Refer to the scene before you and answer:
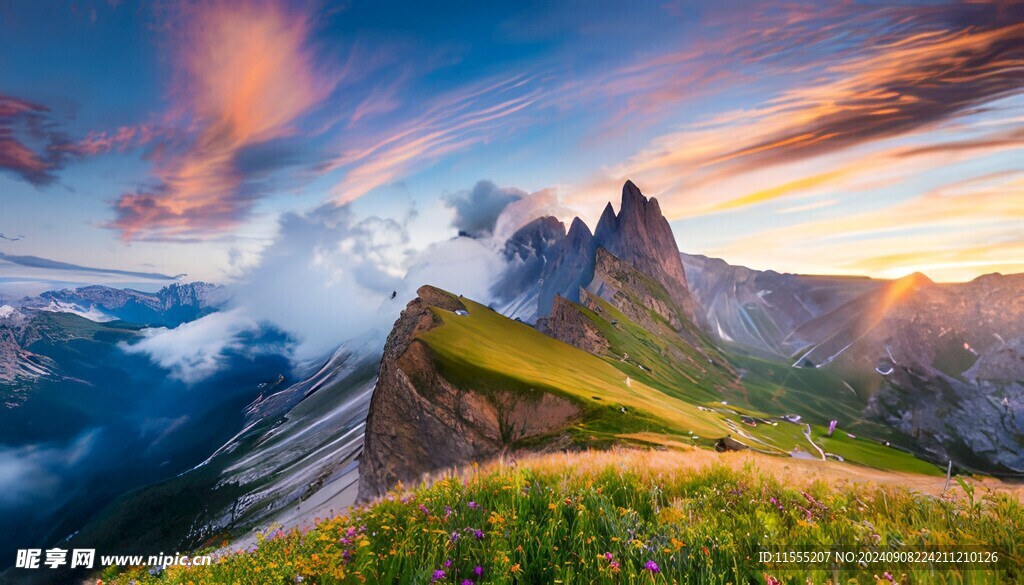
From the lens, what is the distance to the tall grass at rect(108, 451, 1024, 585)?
4113 millimetres

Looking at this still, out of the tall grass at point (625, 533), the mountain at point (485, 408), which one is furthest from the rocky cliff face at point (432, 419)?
the tall grass at point (625, 533)

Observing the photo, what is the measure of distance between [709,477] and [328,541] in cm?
576

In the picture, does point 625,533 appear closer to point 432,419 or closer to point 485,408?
point 485,408

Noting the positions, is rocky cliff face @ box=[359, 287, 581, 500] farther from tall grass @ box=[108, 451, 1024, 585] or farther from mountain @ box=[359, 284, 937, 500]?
tall grass @ box=[108, 451, 1024, 585]

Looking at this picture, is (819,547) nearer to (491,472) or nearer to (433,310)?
(491,472)

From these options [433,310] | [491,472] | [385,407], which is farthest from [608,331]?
[491,472]

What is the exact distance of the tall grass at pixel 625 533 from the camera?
4.11m

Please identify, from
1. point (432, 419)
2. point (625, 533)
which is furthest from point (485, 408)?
point (625, 533)

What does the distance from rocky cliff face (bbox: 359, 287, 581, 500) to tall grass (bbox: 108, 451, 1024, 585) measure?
53.5 m

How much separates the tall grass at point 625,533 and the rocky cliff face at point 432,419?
176ft

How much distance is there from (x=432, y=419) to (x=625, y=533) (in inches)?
2650

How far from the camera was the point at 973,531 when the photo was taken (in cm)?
444

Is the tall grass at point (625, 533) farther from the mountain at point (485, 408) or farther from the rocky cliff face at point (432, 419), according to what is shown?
the rocky cliff face at point (432, 419)

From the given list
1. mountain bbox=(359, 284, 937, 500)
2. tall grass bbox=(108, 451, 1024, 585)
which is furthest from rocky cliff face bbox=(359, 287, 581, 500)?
tall grass bbox=(108, 451, 1024, 585)
